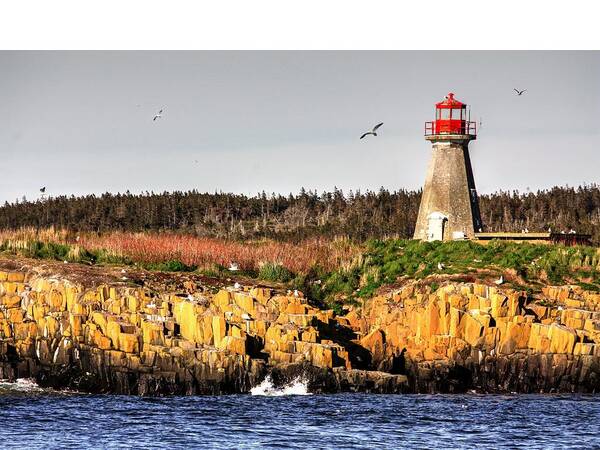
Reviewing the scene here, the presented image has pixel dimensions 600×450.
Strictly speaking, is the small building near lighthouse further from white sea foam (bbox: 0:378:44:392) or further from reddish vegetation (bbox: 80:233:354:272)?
white sea foam (bbox: 0:378:44:392)

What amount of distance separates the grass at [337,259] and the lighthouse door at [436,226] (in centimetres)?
199

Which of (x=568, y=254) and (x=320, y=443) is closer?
(x=320, y=443)

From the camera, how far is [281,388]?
3947cm

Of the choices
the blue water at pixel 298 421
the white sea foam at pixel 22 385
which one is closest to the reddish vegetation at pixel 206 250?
the white sea foam at pixel 22 385

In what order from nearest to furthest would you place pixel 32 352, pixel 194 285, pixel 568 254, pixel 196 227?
pixel 32 352
pixel 194 285
pixel 568 254
pixel 196 227

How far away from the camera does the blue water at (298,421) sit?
32.3 meters

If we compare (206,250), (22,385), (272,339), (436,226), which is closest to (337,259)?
(206,250)

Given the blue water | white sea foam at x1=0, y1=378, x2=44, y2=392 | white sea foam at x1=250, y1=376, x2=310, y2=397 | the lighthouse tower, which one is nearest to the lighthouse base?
the lighthouse tower

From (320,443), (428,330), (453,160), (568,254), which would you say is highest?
(453,160)

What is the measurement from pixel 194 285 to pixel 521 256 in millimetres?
11736

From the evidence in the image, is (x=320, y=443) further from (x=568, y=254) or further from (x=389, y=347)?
(x=568, y=254)

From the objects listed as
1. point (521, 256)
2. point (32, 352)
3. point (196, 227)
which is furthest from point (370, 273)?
point (196, 227)

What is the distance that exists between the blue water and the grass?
8.39 meters

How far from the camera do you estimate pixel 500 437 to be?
108 ft
